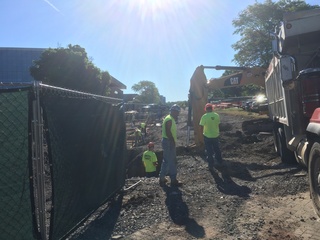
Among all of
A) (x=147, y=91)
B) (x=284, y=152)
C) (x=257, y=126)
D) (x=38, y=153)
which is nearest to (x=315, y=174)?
(x=38, y=153)

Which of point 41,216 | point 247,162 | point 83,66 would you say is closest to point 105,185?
point 41,216

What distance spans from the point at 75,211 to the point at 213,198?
117 inches

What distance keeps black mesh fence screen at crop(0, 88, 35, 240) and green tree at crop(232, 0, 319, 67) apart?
39.1 metres

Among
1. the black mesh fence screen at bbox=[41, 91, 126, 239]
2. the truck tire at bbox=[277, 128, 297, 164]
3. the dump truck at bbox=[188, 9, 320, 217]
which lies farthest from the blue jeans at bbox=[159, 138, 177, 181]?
the truck tire at bbox=[277, 128, 297, 164]

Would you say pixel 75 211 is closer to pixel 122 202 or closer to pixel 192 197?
pixel 122 202

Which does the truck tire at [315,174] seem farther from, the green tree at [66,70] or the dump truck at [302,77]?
the green tree at [66,70]

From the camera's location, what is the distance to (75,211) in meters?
4.79

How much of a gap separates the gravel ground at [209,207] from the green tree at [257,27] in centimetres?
3349

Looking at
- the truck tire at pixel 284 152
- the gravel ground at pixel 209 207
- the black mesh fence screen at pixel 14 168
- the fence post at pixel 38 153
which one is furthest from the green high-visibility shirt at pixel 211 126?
the black mesh fence screen at pixel 14 168

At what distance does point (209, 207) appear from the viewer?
6340mm

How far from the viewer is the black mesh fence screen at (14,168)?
360 cm

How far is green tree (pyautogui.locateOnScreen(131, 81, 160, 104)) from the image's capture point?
98181 millimetres

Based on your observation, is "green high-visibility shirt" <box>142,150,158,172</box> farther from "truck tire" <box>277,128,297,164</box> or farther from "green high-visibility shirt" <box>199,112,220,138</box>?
"truck tire" <box>277,128,297,164</box>

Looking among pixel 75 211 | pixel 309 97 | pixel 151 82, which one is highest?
pixel 151 82
